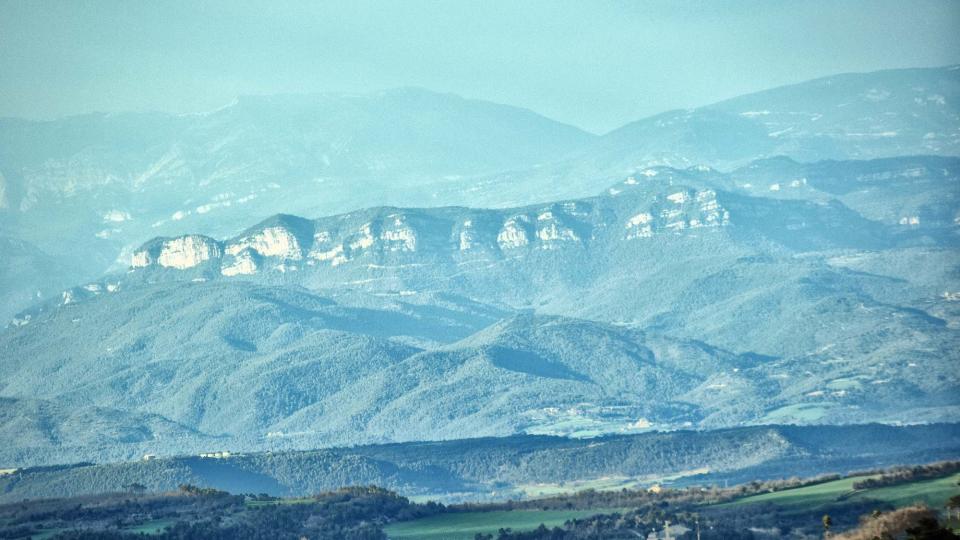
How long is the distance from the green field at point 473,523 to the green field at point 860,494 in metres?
14.2

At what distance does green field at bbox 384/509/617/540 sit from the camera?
152137 millimetres

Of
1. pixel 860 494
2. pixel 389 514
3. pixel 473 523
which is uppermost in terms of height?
pixel 860 494

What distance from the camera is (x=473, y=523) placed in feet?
522

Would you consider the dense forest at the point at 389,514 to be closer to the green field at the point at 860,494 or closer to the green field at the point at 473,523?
the green field at the point at 860,494

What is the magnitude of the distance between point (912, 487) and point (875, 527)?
24.7m

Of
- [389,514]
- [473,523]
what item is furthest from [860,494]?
[389,514]

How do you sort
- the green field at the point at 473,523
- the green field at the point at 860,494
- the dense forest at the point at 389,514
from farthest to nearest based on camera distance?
1. the green field at the point at 473,523
2. the dense forest at the point at 389,514
3. the green field at the point at 860,494

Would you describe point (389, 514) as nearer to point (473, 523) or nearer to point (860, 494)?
point (473, 523)

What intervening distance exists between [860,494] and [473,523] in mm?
32687

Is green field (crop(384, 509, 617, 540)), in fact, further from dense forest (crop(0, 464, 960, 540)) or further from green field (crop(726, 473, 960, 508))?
green field (crop(726, 473, 960, 508))

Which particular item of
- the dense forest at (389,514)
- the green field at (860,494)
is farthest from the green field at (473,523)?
the green field at (860,494)

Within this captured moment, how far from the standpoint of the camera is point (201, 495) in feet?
578

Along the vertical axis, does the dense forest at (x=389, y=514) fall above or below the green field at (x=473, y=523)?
above

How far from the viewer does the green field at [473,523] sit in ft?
499
